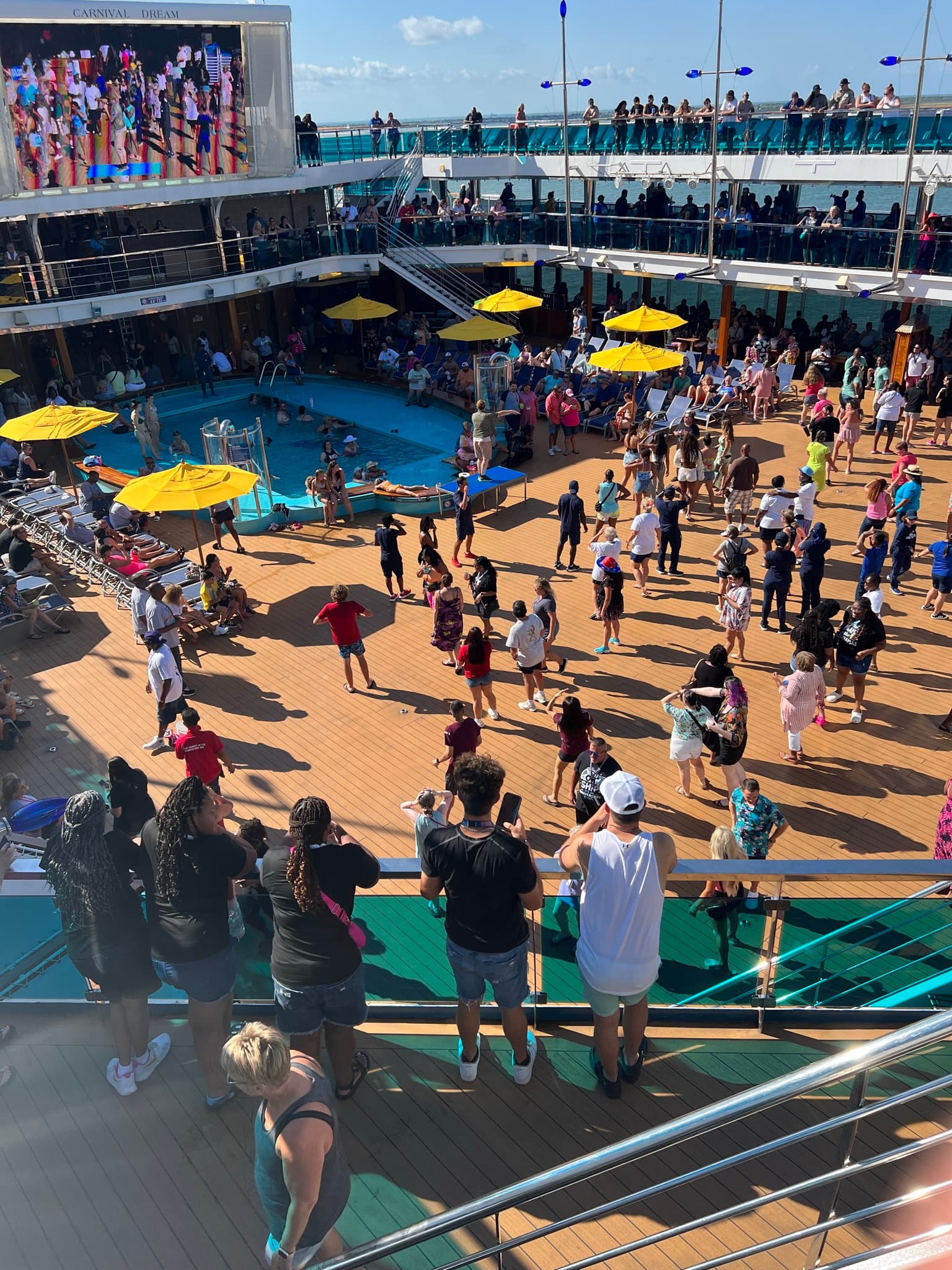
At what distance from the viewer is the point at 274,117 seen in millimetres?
26531

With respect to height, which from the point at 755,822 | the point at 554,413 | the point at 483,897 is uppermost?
the point at 483,897

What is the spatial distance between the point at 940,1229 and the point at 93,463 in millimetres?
20406

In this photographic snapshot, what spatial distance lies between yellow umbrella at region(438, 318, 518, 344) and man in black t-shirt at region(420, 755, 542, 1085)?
19224mm

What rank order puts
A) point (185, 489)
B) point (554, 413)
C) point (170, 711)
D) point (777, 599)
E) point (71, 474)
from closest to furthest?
point (170, 711)
point (777, 599)
point (185, 489)
point (71, 474)
point (554, 413)

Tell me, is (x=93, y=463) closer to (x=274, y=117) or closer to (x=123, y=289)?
(x=123, y=289)

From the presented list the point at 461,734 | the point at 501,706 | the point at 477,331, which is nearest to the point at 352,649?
the point at 501,706

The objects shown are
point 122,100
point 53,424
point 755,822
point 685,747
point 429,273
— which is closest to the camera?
point 755,822

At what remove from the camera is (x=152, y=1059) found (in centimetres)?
451

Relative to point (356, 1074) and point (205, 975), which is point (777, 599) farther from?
point (205, 975)

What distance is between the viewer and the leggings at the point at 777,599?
11539 millimetres

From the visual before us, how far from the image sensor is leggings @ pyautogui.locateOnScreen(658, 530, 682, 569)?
Answer: 13453mm

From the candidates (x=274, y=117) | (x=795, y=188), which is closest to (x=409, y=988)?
(x=795, y=188)

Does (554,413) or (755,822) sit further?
(554,413)

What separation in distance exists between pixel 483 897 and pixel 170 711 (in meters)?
7.30
